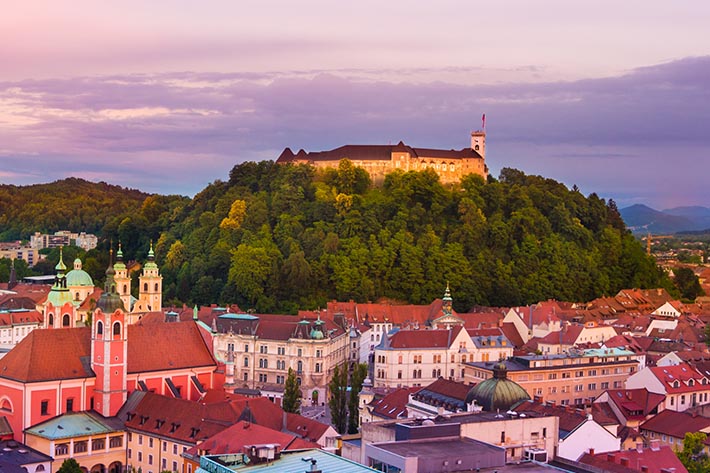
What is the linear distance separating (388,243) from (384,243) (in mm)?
607

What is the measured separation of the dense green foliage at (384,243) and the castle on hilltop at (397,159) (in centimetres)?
332

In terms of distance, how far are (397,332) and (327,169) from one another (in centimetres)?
5045

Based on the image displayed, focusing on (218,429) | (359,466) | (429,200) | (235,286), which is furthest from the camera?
(429,200)

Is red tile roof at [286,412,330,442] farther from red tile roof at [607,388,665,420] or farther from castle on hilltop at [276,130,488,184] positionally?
castle on hilltop at [276,130,488,184]

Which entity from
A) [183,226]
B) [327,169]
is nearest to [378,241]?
[327,169]

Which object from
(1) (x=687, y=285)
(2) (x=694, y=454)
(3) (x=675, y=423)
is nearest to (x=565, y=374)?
(3) (x=675, y=423)

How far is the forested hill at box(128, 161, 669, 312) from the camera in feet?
364

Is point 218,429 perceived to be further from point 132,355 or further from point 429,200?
point 429,200

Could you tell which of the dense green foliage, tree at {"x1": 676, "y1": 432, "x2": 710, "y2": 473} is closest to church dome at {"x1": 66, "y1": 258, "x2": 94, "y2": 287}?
the dense green foliage

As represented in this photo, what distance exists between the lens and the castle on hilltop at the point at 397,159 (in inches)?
5108

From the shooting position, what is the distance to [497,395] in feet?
165

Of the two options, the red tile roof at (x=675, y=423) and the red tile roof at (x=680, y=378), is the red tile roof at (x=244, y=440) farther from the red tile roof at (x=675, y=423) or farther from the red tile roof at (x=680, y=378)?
the red tile roof at (x=680, y=378)

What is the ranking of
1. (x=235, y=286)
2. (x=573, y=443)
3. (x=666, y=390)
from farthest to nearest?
(x=235, y=286) < (x=666, y=390) < (x=573, y=443)

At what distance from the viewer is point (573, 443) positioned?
47.1 meters
